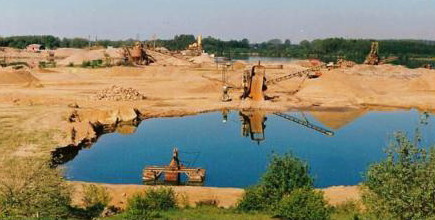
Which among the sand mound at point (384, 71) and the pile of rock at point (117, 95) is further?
the sand mound at point (384, 71)

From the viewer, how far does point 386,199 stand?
14.6 m

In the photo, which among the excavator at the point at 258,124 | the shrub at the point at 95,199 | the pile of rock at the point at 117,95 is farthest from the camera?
the pile of rock at the point at 117,95

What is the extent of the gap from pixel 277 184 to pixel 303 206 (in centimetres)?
256

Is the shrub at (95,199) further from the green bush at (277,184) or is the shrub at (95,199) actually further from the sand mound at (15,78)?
the sand mound at (15,78)

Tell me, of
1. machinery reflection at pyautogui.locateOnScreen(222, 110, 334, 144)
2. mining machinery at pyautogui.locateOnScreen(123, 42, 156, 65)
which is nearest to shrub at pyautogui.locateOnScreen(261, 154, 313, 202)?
machinery reflection at pyautogui.locateOnScreen(222, 110, 334, 144)

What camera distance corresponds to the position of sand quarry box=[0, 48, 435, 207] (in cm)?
3778

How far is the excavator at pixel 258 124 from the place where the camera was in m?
41.7

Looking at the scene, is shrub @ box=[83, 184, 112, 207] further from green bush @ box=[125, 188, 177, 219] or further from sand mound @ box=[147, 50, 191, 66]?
sand mound @ box=[147, 50, 191, 66]

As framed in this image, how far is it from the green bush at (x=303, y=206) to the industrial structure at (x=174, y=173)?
848 centimetres

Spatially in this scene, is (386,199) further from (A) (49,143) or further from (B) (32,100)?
(B) (32,100)

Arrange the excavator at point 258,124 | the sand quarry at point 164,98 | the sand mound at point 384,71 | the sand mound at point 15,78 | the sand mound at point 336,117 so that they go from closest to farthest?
the sand quarry at point 164,98 → the excavator at point 258,124 → the sand mound at point 336,117 → the sand mound at point 15,78 → the sand mound at point 384,71

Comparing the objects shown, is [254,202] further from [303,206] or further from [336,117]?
[336,117]

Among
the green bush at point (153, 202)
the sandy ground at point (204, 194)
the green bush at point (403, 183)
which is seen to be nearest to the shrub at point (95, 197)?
the sandy ground at point (204, 194)

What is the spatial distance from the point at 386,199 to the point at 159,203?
992 centimetres
